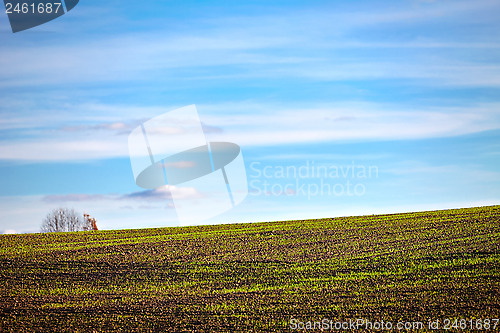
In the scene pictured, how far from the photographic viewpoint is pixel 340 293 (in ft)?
63.7

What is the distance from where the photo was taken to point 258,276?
2250 centimetres

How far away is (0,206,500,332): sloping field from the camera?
56.7ft

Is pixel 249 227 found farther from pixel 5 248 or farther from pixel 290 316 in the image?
pixel 290 316

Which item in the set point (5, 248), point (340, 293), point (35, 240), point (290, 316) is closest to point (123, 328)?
point (290, 316)

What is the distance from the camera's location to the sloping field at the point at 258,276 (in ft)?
56.7

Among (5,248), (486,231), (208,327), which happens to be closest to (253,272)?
(208,327)

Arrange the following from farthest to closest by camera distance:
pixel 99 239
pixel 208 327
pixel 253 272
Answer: pixel 99 239
pixel 253 272
pixel 208 327

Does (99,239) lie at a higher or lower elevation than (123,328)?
higher

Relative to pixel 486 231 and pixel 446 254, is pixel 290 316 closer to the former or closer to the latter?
pixel 446 254

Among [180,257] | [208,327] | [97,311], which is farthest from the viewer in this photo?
[180,257]

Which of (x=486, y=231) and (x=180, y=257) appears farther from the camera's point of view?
(x=486, y=231)

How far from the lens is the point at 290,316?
17094 millimetres

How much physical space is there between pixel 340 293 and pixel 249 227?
52.2 feet

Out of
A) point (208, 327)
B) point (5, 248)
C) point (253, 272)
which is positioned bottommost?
point (208, 327)
